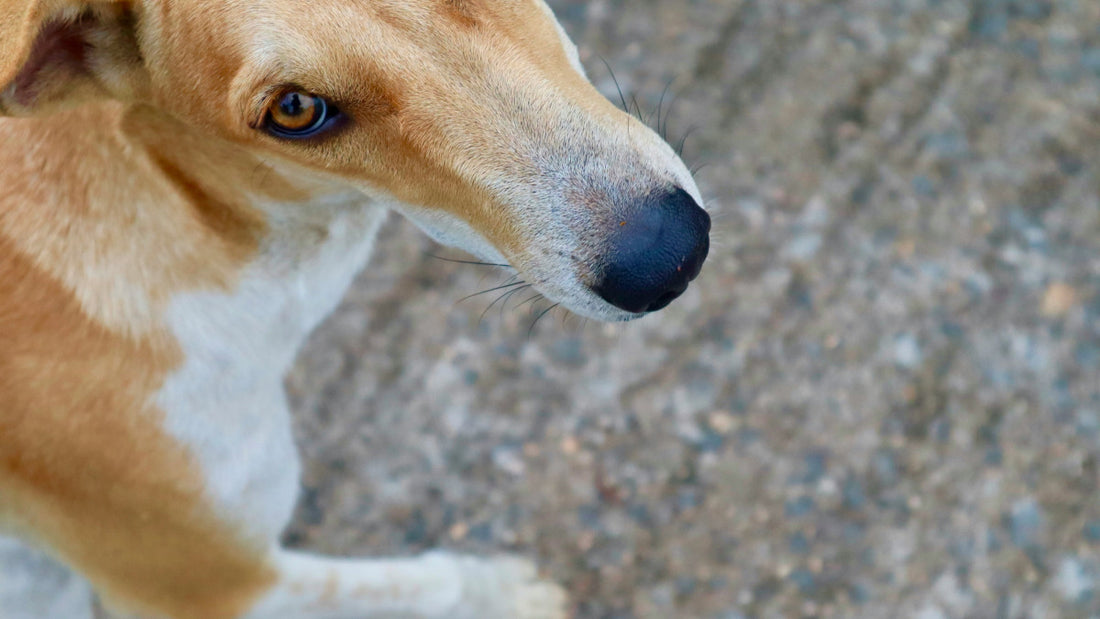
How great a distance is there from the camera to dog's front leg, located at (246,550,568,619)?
11.4ft

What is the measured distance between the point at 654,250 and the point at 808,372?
7.18ft

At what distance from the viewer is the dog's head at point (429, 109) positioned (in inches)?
92.7

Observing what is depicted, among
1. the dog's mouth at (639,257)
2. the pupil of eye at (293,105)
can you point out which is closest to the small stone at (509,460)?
the dog's mouth at (639,257)

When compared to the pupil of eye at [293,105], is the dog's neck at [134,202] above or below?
below

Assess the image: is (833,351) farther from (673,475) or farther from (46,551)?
(46,551)

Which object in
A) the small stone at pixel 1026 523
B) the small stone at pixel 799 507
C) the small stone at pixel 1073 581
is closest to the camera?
the small stone at pixel 1073 581

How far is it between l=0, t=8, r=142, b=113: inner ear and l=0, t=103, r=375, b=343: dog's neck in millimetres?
112

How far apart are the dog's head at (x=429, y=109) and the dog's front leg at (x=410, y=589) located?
1.55 metres

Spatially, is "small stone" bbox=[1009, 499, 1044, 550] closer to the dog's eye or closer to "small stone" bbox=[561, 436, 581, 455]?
"small stone" bbox=[561, 436, 581, 455]

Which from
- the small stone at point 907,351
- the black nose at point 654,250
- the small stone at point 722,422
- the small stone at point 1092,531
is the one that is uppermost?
the black nose at point 654,250

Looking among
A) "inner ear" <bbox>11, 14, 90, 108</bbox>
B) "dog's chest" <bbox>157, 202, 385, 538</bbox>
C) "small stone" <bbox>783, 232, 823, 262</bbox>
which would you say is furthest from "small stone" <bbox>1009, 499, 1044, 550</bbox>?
"inner ear" <bbox>11, 14, 90, 108</bbox>

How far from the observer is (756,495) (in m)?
4.20

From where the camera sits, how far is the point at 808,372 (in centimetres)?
440

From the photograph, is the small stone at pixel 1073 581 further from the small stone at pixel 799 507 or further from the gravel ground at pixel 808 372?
the small stone at pixel 799 507
